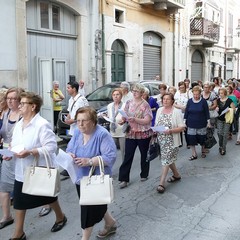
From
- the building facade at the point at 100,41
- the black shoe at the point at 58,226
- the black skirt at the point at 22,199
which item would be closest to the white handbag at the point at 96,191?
the black skirt at the point at 22,199

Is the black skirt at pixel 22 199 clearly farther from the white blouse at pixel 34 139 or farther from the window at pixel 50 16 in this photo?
the window at pixel 50 16

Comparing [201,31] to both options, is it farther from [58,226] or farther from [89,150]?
[89,150]

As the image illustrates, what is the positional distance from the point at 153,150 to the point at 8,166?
7.65ft

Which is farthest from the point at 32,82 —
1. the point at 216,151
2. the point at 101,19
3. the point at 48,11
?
the point at 216,151

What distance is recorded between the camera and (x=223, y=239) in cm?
405

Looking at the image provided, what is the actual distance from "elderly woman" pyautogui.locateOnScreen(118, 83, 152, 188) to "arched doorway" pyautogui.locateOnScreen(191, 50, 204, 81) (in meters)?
19.7

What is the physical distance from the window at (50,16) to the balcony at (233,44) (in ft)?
68.0

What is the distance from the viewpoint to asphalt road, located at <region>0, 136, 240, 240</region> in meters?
4.21

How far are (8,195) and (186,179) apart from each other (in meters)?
3.05

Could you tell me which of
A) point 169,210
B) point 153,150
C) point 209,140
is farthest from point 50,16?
point 169,210

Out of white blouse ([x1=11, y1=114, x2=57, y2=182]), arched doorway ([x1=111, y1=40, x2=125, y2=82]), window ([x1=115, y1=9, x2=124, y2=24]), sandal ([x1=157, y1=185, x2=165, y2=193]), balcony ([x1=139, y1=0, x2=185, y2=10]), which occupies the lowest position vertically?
sandal ([x1=157, y1=185, x2=165, y2=193])

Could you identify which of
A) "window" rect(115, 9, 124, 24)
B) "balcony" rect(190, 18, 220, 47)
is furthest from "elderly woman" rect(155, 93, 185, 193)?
"balcony" rect(190, 18, 220, 47)

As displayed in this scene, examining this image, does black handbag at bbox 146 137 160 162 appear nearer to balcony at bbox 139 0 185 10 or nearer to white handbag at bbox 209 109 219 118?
white handbag at bbox 209 109 219 118

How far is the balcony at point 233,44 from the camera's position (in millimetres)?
30891
